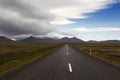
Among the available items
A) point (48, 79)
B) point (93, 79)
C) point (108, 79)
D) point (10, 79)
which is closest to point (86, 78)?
point (93, 79)

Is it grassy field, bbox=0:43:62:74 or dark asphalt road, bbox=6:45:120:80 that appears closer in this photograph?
dark asphalt road, bbox=6:45:120:80

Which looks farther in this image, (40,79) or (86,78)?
(86,78)

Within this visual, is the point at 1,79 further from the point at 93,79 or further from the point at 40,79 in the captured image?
the point at 93,79

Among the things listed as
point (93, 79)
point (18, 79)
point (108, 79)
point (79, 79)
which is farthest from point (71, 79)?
point (18, 79)

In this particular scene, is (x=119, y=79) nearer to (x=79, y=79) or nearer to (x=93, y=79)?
(x=93, y=79)

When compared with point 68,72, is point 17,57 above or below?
below

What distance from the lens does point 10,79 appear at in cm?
989

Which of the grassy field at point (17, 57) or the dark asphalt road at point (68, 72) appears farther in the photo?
the grassy field at point (17, 57)

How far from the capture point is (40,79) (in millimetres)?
9758

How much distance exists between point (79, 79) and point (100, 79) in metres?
1.13

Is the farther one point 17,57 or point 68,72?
point 17,57

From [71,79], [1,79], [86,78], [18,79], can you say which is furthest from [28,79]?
[86,78]

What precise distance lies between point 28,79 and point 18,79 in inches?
21.6

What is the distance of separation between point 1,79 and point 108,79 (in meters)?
5.74
